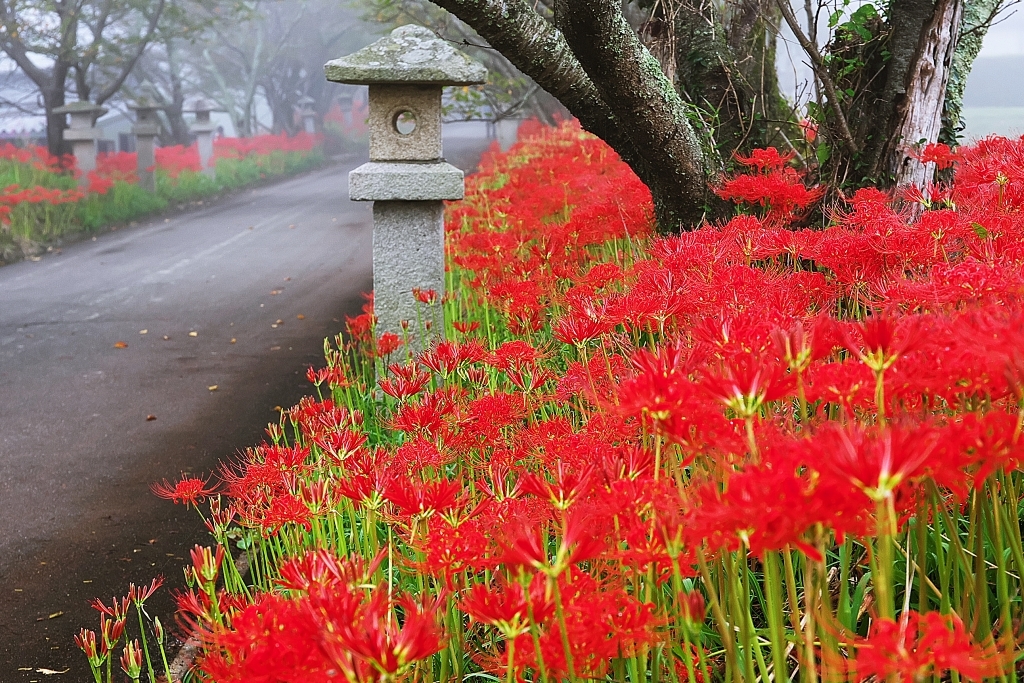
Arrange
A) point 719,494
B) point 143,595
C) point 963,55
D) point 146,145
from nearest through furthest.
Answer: point 719,494
point 143,595
point 963,55
point 146,145

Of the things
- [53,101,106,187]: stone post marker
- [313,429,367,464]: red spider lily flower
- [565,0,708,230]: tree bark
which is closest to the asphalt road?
[313,429,367,464]: red spider lily flower

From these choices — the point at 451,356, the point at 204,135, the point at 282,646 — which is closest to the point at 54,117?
the point at 204,135

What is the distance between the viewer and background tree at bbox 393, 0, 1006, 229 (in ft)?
11.8

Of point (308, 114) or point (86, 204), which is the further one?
point (308, 114)

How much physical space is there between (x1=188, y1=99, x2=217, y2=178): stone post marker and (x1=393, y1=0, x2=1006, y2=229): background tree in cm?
1797

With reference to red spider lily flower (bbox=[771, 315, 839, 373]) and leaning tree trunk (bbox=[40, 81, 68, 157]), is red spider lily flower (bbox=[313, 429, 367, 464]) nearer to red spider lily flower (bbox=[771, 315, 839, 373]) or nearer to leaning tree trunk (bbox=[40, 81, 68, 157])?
red spider lily flower (bbox=[771, 315, 839, 373])

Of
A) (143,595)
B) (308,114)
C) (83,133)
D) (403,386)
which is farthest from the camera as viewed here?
(308,114)

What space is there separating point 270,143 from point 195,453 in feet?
80.3

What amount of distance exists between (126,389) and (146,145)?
12045 millimetres

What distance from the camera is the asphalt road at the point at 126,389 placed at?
3.46m

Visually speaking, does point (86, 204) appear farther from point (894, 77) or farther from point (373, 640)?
point (373, 640)

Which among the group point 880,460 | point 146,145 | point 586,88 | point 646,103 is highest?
point 146,145

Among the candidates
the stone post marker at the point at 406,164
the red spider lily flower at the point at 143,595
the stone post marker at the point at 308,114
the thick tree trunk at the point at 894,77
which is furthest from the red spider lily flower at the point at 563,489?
the stone post marker at the point at 308,114

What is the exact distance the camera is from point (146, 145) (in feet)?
54.0
